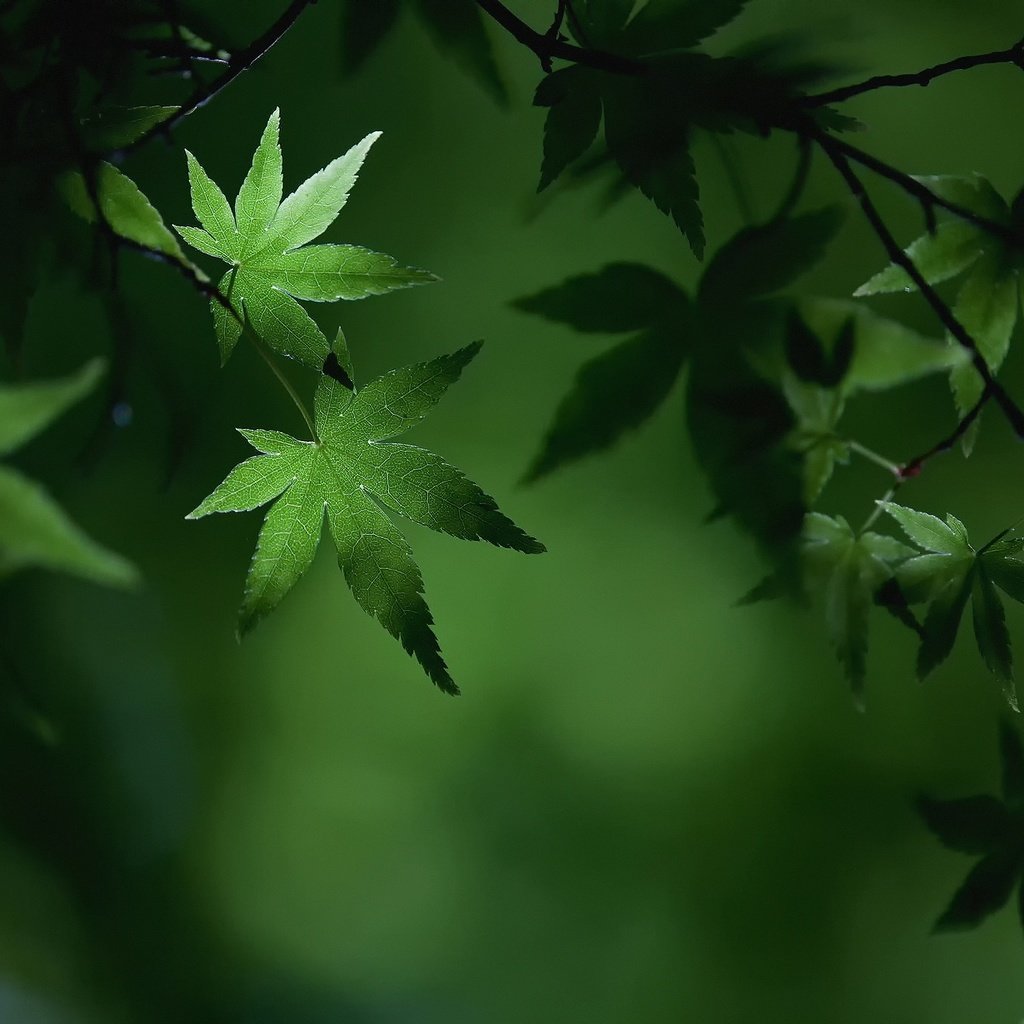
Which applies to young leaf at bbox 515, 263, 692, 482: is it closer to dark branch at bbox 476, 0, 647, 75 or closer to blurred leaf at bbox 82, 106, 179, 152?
dark branch at bbox 476, 0, 647, 75

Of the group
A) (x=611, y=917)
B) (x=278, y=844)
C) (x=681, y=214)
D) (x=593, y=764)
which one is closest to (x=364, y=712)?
(x=278, y=844)

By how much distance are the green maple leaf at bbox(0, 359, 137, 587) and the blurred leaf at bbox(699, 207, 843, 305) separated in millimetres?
449

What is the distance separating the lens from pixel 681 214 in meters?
0.57

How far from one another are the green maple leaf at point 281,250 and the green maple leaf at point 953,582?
44cm

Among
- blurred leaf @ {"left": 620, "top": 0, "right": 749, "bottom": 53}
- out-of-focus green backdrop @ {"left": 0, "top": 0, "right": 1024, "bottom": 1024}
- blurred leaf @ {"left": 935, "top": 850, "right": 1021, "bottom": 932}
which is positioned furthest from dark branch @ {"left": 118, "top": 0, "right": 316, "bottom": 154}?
→ blurred leaf @ {"left": 935, "top": 850, "right": 1021, "bottom": 932}

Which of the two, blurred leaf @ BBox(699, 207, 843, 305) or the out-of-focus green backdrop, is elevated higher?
blurred leaf @ BBox(699, 207, 843, 305)

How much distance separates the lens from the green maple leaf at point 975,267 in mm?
621

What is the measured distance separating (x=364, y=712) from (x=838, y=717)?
81cm

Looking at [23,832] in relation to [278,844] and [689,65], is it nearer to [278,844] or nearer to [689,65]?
[278,844]

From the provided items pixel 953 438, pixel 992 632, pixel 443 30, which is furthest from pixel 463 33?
pixel 992 632

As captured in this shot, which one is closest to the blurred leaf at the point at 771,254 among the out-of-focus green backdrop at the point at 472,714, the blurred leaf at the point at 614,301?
the blurred leaf at the point at 614,301

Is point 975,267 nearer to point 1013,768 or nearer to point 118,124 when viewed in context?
point 1013,768

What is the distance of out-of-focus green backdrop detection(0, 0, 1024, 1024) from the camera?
1296 millimetres

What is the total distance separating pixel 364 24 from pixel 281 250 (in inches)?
11.9
